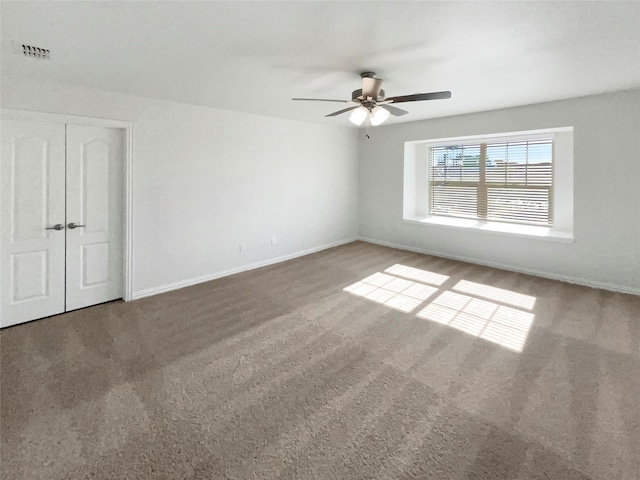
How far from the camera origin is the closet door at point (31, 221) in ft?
9.95

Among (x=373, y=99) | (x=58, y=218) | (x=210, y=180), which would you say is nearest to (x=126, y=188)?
(x=58, y=218)

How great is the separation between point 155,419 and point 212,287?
2406mm

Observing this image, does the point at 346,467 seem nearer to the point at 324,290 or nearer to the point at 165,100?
the point at 324,290

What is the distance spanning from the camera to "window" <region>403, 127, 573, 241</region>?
15.7ft

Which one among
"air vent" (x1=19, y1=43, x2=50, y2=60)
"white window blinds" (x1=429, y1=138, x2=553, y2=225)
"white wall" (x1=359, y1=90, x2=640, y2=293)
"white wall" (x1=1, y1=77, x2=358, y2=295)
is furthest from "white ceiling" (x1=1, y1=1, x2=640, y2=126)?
"white window blinds" (x1=429, y1=138, x2=553, y2=225)

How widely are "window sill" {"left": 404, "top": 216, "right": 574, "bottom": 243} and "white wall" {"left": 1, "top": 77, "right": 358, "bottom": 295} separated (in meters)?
1.93

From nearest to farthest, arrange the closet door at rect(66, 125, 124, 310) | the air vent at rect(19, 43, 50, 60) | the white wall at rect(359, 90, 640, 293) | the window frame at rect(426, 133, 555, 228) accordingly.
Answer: the air vent at rect(19, 43, 50, 60) < the closet door at rect(66, 125, 124, 310) < the white wall at rect(359, 90, 640, 293) < the window frame at rect(426, 133, 555, 228)

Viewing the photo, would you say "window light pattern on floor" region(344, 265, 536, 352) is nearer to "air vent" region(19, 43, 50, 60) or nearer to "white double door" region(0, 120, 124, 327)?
"white double door" region(0, 120, 124, 327)

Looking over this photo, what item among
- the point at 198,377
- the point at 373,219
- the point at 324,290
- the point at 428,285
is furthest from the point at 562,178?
the point at 198,377

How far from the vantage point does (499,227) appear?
5254mm

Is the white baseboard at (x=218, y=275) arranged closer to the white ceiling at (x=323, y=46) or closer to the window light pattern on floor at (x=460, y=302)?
the window light pattern on floor at (x=460, y=302)

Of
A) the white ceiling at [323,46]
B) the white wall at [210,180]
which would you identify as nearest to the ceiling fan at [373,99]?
the white ceiling at [323,46]

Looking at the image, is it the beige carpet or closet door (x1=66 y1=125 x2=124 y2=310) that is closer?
the beige carpet

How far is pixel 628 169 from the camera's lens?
379 cm
